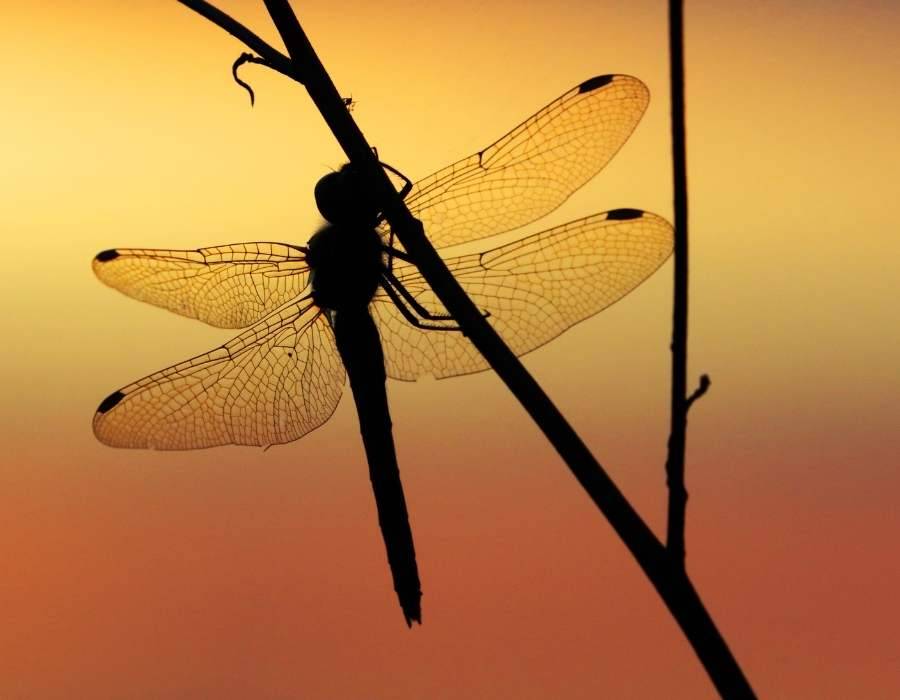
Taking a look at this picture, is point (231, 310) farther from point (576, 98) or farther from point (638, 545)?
point (638, 545)

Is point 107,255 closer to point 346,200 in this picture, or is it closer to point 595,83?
point 346,200

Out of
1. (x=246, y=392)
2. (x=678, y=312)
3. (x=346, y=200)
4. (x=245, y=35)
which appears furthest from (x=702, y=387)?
(x=246, y=392)

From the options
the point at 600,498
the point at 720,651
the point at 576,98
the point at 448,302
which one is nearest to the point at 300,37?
the point at 448,302

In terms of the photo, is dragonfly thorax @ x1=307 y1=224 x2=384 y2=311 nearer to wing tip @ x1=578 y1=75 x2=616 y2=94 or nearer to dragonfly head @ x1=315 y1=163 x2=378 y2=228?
dragonfly head @ x1=315 y1=163 x2=378 y2=228

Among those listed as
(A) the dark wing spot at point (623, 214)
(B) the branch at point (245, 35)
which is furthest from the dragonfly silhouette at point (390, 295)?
(B) the branch at point (245, 35)

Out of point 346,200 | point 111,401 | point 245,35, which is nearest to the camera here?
point 245,35

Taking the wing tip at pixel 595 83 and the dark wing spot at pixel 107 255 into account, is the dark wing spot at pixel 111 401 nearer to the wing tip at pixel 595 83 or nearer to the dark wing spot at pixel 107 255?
the dark wing spot at pixel 107 255
